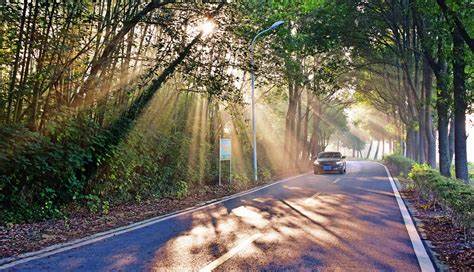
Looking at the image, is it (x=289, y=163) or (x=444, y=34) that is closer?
(x=444, y=34)

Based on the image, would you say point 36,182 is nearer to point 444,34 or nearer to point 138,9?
point 138,9

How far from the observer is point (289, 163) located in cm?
2967

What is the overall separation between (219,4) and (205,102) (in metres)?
8.17

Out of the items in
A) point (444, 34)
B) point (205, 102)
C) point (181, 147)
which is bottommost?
point (181, 147)

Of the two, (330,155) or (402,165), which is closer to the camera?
(402,165)

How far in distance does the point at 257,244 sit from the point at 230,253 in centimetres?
73

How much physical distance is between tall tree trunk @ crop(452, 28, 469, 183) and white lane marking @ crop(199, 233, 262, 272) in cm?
744

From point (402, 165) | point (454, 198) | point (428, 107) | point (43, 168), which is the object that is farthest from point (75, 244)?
point (402, 165)

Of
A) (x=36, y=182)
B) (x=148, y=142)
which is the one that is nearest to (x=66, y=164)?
(x=36, y=182)

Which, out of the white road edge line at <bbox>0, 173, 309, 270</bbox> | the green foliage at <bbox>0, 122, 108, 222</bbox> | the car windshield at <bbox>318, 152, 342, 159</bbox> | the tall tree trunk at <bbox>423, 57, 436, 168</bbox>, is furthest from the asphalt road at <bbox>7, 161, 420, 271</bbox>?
the car windshield at <bbox>318, 152, 342, 159</bbox>

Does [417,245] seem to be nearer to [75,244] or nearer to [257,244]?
[257,244]

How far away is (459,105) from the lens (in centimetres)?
1117

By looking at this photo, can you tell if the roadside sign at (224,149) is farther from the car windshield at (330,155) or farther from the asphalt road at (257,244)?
the car windshield at (330,155)

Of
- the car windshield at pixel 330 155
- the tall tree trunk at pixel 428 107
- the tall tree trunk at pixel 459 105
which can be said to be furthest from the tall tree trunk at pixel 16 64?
the car windshield at pixel 330 155
